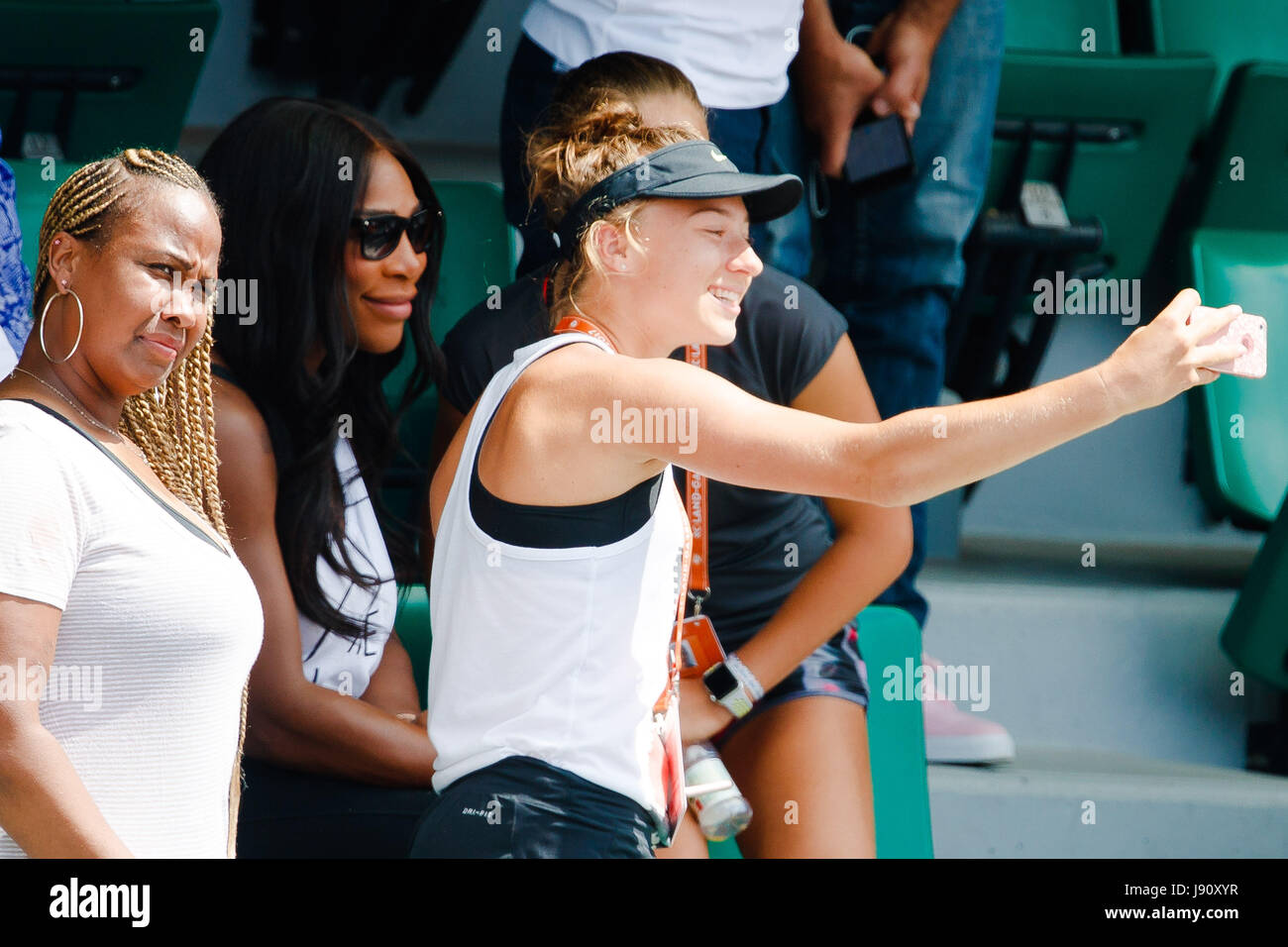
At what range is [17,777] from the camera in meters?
1.13

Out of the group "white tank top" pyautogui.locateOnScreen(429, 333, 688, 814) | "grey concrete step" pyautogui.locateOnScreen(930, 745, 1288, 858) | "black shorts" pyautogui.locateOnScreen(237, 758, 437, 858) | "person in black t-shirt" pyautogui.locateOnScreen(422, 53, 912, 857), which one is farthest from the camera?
"grey concrete step" pyautogui.locateOnScreen(930, 745, 1288, 858)

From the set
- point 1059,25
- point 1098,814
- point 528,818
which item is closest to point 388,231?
→ point 528,818

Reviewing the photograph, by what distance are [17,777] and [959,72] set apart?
6.20ft

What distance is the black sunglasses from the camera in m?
1.90

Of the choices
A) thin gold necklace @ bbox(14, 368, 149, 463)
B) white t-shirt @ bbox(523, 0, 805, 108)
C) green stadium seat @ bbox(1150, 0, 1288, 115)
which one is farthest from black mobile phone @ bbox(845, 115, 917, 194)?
thin gold necklace @ bbox(14, 368, 149, 463)

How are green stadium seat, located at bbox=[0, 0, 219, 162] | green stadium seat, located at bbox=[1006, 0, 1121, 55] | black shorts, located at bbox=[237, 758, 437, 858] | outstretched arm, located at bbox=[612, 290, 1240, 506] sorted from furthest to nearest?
green stadium seat, located at bbox=[1006, 0, 1121, 55]
green stadium seat, located at bbox=[0, 0, 219, 162]
black shorts, located at bbox=[237, 758, 437, 858]
outstretched arm, located at bbox=[612, 290, 1240, 506]

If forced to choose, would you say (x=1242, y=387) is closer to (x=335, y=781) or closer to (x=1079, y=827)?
(x=1079, y=827)

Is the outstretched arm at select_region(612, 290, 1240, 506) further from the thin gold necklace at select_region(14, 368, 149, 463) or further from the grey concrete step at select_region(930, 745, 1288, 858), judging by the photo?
the grey concrete step at select_region(930, 745, 1288, 858)

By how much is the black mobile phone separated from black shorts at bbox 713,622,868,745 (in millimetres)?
792

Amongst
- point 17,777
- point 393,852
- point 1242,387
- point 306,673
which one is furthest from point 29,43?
point 1242,387

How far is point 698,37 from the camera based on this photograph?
222 centimetres

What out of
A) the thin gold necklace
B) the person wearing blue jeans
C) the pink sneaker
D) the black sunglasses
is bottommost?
the pink sneaker

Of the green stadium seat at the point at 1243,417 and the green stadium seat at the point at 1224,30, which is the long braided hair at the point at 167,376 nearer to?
the green stadium seat at the point at 1243,417

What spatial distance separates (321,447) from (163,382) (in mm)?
366
